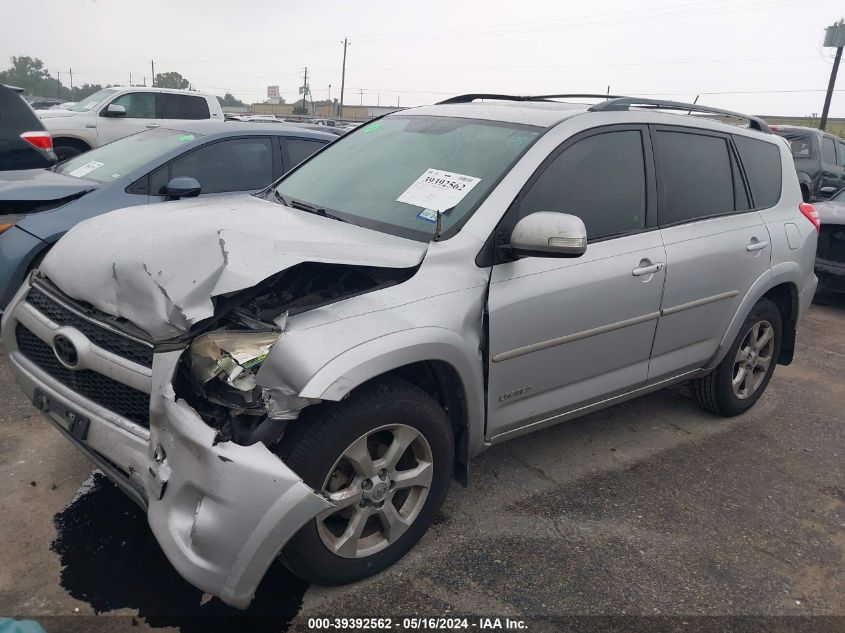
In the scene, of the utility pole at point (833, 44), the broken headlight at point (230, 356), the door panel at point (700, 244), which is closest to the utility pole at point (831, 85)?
the utility pole at point (833, 44)

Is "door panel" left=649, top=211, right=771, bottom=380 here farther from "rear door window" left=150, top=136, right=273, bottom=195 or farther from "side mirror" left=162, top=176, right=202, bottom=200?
"rear door window" left=150, top=136, right=273, bottom=195

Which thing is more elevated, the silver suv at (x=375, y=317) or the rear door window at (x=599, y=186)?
the rear door window at (x=599, y=186)

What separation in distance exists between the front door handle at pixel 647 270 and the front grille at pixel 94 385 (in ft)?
7.17

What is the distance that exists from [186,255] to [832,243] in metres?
7.26

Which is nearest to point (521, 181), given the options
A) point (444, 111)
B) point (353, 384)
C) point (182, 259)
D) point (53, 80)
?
point (444, 111)

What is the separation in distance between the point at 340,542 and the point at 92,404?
1.04 metres

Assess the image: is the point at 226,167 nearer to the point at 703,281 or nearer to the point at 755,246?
the point at 703,281

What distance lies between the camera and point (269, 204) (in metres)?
3.26

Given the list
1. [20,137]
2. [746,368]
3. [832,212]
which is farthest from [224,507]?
[832,212]

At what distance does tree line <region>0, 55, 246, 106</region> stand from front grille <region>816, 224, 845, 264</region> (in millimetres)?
82596

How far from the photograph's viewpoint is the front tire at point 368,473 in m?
2.21

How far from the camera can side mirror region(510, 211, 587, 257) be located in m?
2.52

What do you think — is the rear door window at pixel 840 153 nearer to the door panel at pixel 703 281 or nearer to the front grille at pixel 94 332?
the door panel at pixel 703 281

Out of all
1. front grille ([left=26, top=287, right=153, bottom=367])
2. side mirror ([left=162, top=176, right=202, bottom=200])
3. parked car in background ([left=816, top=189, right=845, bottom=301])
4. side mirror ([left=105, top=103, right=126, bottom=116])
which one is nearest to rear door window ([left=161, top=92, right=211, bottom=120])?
side mirror ([left=105, top=103, right=126, bottom=116])
